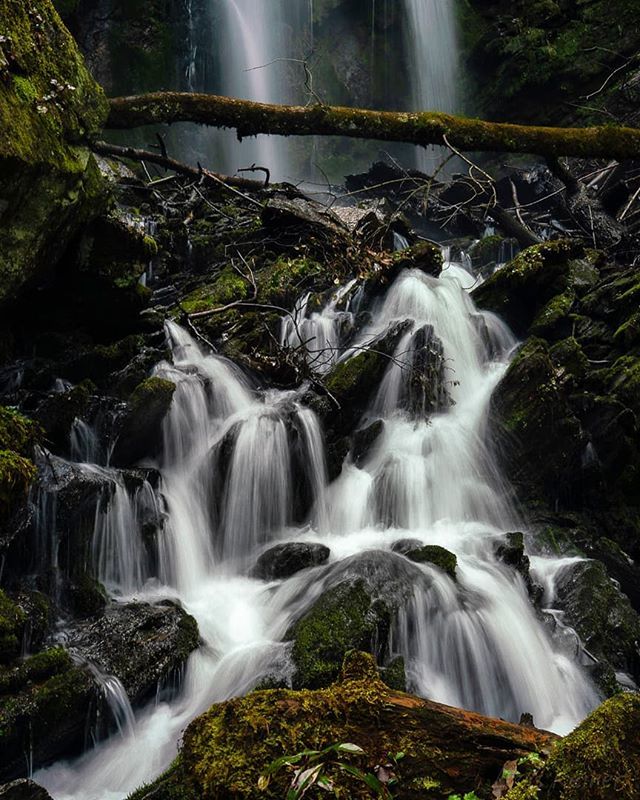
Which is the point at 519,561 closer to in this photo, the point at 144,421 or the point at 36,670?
the point at 144,421

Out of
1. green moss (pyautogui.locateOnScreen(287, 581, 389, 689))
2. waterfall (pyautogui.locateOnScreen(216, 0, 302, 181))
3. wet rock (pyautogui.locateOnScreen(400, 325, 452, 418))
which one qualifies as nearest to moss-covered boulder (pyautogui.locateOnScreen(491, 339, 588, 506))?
wet rock (pyautogui.locateOnScreen(400, 325, 452, 418))

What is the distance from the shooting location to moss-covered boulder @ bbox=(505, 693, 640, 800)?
68.0 inches

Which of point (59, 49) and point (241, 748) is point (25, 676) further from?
point (59, 49)

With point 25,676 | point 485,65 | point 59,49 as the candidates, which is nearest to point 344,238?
point 59,49

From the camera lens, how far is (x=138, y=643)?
461 centimetres

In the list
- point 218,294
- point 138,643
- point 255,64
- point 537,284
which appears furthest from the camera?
point 255,64

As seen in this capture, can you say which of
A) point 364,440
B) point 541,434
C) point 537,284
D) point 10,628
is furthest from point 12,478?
point 537,284

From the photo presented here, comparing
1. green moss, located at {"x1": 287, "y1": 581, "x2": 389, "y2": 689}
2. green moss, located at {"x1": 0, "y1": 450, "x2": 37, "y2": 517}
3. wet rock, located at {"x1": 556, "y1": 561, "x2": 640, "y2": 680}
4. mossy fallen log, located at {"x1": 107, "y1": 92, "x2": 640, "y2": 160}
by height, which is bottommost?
wet rock, located at {"x1": 556, "y1": 561, "x2": 640, "y2": 680}

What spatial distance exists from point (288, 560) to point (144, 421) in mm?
2303

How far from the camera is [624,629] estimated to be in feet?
18.8

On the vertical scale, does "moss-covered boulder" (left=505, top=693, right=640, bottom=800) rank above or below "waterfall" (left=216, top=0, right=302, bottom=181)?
below

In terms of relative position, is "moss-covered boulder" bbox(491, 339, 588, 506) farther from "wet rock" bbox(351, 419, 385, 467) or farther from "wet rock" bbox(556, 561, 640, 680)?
"wet rock" bbox(351, 419, 385, 467)

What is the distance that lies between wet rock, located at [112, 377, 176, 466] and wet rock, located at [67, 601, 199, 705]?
2056mm

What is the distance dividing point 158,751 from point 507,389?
6061 mm
